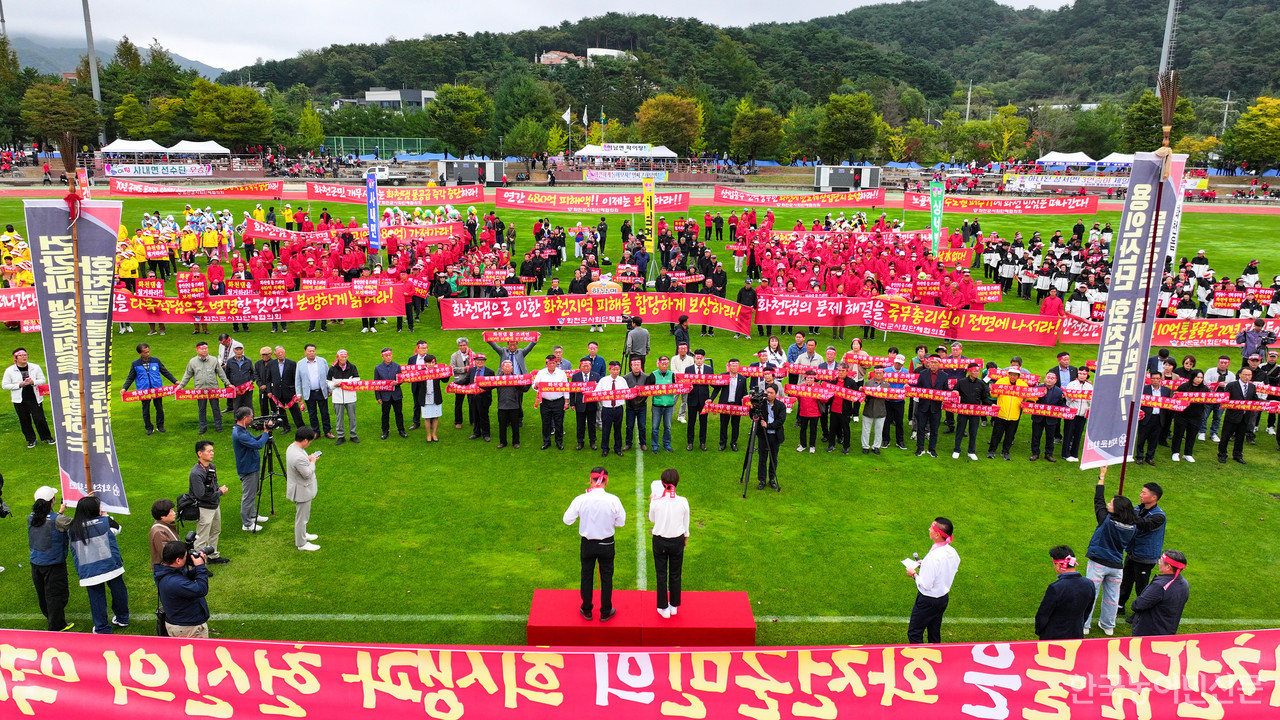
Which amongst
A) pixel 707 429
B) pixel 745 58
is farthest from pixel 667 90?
pixel 707 429

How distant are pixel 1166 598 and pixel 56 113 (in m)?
81.6

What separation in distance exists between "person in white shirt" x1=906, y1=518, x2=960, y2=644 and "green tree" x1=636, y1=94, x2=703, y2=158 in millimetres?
76176

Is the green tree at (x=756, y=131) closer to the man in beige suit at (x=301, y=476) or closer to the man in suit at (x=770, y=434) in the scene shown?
the man in suit at (x=770, y=434)

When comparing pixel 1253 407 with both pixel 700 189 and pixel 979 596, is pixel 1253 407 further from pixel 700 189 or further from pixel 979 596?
pixel 700 189

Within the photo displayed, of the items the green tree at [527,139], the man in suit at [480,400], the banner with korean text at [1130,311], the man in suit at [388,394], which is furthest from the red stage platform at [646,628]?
the green tree at [527,139]

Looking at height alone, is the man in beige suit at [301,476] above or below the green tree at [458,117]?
below

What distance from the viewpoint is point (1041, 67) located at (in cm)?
16525

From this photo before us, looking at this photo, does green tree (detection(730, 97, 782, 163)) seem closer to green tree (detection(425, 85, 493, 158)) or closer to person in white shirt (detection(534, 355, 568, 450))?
green tree (detection(425, 85, 493, 158))

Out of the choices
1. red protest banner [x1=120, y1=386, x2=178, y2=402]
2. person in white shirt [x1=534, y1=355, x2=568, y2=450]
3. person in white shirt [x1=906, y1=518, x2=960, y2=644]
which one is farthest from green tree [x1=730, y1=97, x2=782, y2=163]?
person in white shirt [x1=906, y1=518, x2=960, y2=644]

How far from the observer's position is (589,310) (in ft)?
64.7

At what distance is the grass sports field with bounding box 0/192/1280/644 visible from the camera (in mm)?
9023

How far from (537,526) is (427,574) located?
174 centimetres

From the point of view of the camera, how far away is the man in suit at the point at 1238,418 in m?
13.6

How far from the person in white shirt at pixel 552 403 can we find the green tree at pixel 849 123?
65656 millimetres
